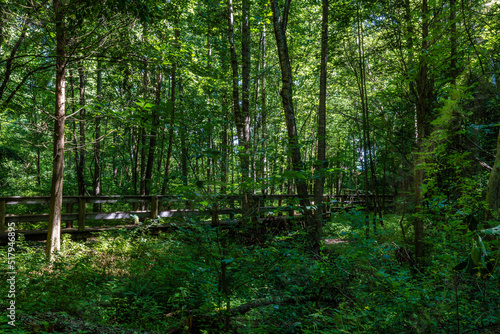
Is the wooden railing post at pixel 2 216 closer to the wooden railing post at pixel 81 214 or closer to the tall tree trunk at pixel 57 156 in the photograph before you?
the wooden railing post at pixel 81 214

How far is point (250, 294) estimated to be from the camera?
461 cm

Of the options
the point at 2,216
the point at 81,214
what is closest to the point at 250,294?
the point at 81,214

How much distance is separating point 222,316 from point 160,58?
5.37 m

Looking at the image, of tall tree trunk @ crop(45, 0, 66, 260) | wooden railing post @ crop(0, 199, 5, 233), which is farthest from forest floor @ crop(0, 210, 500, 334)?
wooden railing post @ crop(0, 199, 5, 233)

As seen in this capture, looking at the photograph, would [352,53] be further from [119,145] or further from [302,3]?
[119,145]

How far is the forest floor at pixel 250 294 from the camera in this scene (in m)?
3.03

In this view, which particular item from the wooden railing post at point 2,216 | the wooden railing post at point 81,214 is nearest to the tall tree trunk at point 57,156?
the wooden railing post at point 81,214

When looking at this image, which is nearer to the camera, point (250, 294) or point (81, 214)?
point (250, 294)

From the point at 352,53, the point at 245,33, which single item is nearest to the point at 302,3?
the point at 352,53

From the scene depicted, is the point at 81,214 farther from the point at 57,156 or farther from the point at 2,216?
the point at 57,156

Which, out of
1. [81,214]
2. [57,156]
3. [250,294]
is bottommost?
[250,294]

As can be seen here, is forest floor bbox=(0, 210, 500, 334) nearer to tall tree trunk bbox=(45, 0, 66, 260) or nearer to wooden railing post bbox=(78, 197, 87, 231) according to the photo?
tall tree trunk bbox=(45, 0, 66, 260)

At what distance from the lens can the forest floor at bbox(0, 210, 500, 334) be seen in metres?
3.03

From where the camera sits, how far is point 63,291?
13.6ft
